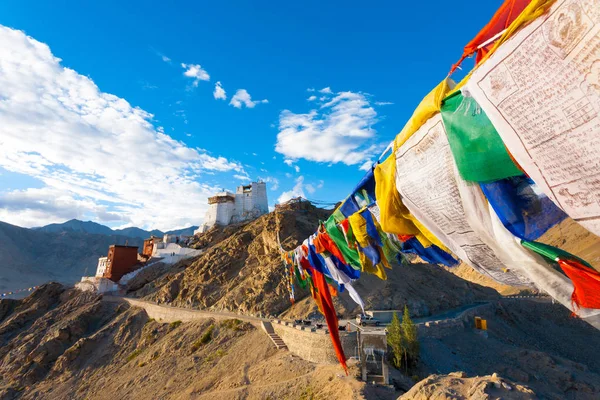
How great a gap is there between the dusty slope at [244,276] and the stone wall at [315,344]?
6768 millimetres

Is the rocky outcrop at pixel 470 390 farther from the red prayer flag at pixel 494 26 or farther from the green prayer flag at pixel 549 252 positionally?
the red prayer flag at pixel 494 26

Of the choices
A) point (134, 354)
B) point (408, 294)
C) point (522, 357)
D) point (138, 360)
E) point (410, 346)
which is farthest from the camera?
point (408, 294)

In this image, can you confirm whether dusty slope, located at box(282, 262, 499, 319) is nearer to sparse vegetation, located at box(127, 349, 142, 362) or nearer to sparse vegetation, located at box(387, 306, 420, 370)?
sparse vegetation, located at box(387, 306, 420, 370)

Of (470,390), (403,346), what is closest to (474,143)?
(470,390)

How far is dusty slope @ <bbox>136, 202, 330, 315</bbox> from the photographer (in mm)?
26406

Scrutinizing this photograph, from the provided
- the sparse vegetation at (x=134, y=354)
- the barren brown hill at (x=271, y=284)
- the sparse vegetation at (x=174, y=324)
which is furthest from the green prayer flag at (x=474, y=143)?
the sparse vegetation at (x=134, y=354)

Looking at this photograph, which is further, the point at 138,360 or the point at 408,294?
the point at 408,294

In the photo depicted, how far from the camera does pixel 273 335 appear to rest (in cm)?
2012

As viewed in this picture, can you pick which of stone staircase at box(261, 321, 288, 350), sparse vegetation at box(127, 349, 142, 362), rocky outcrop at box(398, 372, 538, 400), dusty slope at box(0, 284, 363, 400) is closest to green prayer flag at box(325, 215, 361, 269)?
rocky outcrop at box(398, 372, 538, 400)

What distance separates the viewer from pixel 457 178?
264cm

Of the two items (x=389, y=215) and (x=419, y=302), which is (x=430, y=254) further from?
(x=419, y=302)

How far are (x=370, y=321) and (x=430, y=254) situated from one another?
15.0 metres

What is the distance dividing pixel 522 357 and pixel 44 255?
144 meters

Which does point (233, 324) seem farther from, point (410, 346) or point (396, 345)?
point (410, 346)
